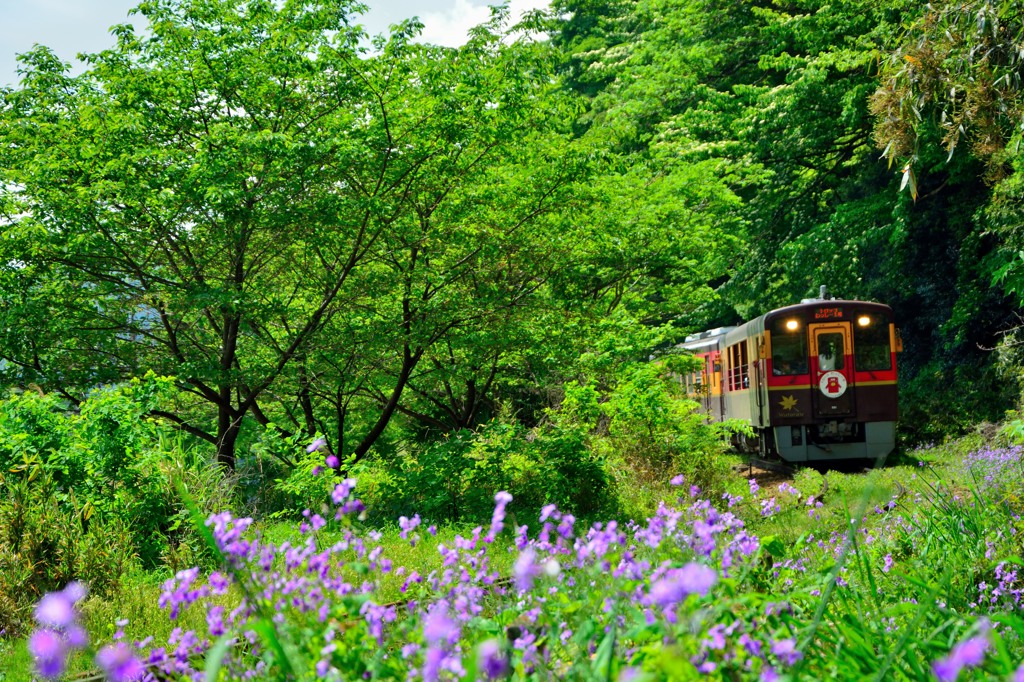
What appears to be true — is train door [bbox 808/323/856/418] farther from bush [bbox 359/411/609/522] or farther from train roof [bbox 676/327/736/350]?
bush [bbox 359/411/609/522]

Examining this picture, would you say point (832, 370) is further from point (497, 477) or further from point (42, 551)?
point (42, 551)

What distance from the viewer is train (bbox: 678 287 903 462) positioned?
15.5m

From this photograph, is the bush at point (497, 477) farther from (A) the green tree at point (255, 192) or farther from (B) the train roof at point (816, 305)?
(B) the train roof at point (816, 305)

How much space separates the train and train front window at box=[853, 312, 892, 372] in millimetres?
15

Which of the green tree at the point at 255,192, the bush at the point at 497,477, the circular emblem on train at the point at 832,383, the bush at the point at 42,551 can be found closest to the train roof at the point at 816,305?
the circular emblem on train at the point at 832,383

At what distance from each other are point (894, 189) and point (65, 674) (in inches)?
772

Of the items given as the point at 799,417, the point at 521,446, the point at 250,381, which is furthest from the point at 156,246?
the point at 799,417

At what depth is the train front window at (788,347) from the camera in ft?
50.6

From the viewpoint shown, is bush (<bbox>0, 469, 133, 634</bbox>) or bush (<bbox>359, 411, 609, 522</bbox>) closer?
bush (<bbox>0, 469, 133, 634</bbox>)

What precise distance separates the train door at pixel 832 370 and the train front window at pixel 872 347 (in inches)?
5.4

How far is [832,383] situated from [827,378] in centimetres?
12

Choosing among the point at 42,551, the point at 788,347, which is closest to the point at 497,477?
the point at 42,551

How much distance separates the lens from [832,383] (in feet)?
51.1

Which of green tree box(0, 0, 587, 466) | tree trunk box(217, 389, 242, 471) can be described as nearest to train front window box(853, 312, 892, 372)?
green tree box(0, 0, 587, 466)
